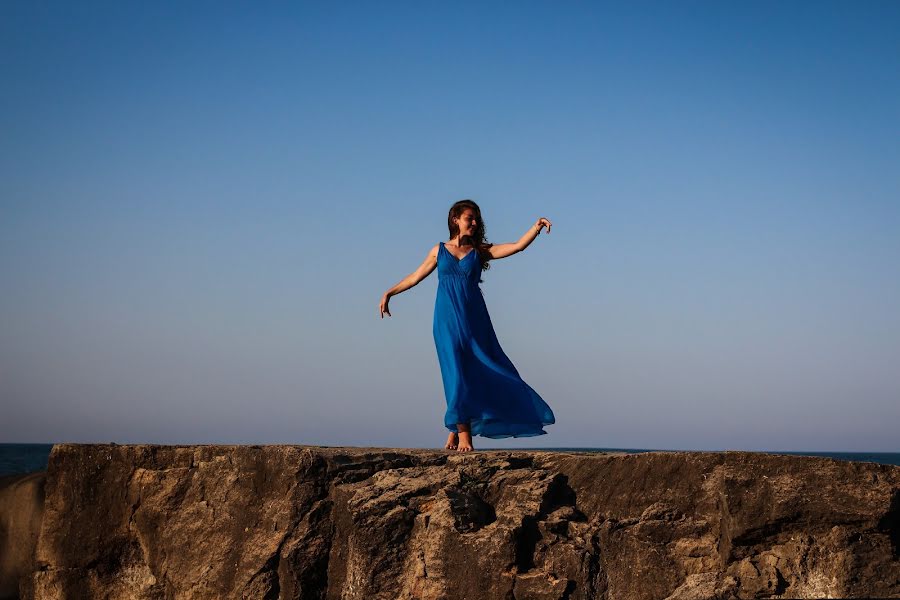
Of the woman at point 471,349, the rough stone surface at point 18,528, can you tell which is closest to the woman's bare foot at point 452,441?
the woman at point 471,349

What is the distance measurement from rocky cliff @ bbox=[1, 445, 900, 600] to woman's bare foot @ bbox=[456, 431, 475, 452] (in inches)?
16.6

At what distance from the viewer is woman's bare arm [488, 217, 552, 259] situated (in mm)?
8023

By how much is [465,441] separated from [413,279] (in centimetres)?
163

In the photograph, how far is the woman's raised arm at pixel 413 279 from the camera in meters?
8.50

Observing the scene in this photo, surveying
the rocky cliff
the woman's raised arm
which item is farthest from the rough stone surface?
the woman's raised arm

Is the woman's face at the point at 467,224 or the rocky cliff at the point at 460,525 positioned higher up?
the woman's face at the point at 467,224

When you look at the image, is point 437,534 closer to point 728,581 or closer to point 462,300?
point 728,581

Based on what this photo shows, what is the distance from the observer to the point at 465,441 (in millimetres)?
7629

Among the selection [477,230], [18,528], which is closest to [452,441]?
[477,230]

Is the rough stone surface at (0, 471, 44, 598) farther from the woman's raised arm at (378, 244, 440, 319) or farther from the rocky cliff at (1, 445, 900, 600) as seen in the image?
the woman's raised arm at (378, 244, 440, 319)

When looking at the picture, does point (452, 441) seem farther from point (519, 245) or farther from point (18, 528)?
point (18, 528)

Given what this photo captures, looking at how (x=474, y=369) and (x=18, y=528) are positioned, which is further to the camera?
(x=18, y=528)

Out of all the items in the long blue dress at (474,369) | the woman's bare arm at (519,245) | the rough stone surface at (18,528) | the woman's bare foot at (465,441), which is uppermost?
the woman's bare arm at (519,245)

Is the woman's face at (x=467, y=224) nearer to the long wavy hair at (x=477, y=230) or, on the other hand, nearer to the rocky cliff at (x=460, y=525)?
the long wavy hair at (x=477, y=230)
